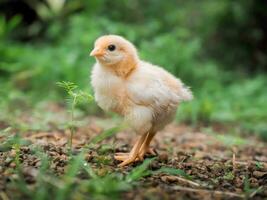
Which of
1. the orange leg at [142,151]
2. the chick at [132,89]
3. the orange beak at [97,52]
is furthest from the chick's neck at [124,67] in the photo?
the orange leg at [142,151]

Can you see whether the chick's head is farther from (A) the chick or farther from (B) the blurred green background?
(B) the blurred green background

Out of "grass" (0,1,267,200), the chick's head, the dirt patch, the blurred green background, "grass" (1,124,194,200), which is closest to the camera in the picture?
"grass" (1,124,194,200)

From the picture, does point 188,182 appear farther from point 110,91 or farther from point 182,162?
point 110,91

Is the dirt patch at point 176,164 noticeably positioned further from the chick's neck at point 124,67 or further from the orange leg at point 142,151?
the chick's neck at point 124,67

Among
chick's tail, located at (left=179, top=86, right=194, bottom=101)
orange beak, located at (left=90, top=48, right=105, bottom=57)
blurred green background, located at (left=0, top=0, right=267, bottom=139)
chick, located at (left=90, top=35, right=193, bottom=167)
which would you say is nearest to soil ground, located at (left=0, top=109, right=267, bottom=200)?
chick, located at (left=90, top=35, right=193, bottom=167)

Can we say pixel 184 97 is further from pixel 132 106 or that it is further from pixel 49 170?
pixel 49 170

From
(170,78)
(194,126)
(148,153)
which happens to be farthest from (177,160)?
(194,126)
